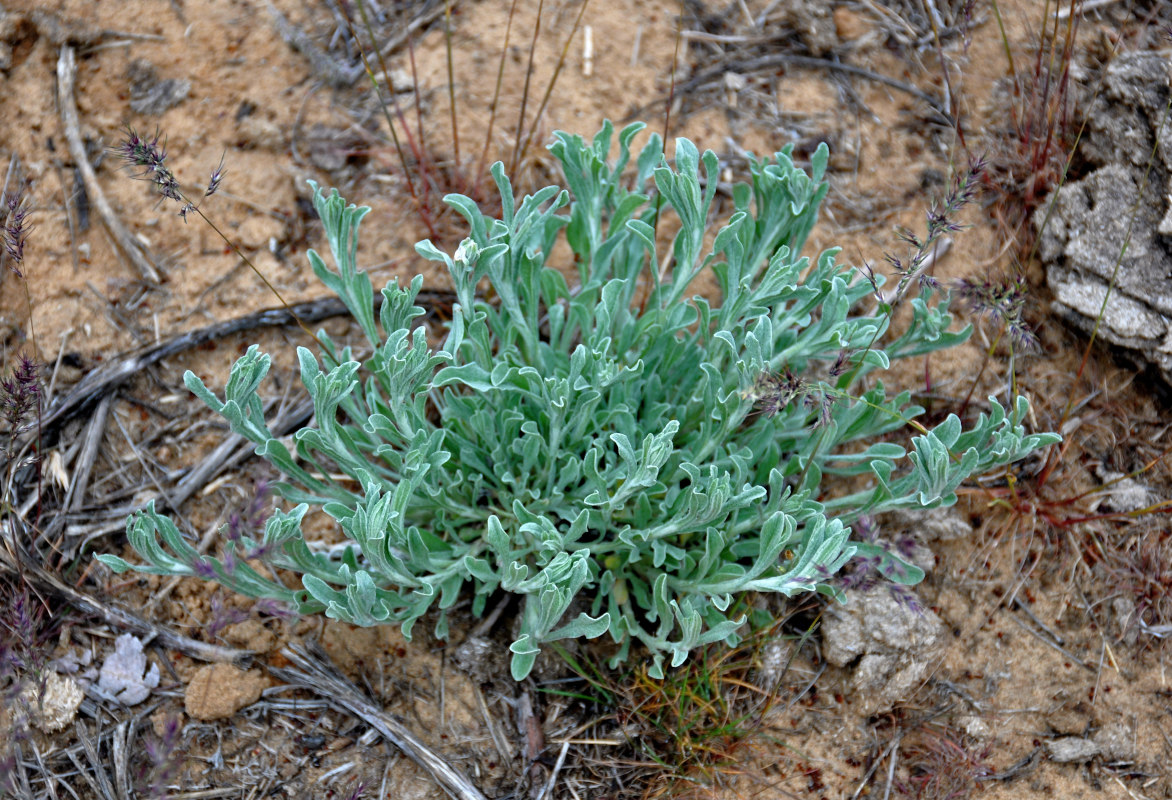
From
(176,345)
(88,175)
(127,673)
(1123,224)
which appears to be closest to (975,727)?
(1123,224)

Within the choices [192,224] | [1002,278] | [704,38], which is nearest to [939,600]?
[1002,278]

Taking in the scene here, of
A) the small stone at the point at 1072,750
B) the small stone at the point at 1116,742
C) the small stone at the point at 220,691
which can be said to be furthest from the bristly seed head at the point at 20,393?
the small stone at the point at 1116,742

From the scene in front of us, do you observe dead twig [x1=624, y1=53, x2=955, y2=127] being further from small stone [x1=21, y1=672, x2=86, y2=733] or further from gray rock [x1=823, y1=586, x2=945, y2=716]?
small stone [x1=21, y1=672, x2=86, y2=733]

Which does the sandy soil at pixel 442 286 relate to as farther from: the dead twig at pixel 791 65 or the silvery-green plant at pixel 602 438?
the silvery-green plant at pixel 602 438

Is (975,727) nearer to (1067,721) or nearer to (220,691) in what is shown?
(1067,721)

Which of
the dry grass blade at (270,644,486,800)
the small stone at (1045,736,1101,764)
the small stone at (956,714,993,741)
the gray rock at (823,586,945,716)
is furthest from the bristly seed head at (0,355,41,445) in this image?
the small stone at (1045,736,1101,764)

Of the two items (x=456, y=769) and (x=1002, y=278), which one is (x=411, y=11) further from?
(x=456, y=769)

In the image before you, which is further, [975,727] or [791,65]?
[791,65]
